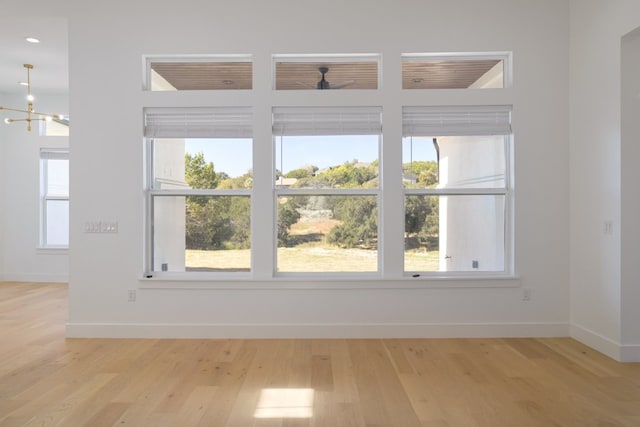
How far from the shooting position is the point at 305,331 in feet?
13.0

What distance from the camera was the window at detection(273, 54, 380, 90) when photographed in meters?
4.10

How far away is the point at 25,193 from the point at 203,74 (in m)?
4.99

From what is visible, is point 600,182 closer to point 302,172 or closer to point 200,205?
point 302,172

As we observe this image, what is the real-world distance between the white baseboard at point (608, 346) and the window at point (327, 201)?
1.94m

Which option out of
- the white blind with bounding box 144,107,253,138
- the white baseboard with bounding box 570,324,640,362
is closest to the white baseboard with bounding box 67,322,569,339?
the white baseboard with bounding box 570,324,640,362

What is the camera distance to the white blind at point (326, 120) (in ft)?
13.3

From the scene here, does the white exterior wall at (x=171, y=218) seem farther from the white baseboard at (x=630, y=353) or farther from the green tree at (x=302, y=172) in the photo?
the white baseboard at (x=630, y=353)

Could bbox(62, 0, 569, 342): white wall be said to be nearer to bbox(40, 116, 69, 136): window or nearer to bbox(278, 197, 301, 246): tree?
bbox(278, 197, 301, 246): tree

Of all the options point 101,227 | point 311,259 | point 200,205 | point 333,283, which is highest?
point 200,205

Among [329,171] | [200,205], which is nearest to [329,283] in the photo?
[329,171]

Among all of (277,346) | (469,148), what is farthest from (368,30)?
(277,346)

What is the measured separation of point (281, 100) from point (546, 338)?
336cm

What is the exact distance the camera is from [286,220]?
4.14 meters

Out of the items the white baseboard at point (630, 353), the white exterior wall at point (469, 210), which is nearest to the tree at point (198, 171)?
the white exterior wall at point (469, 210)
